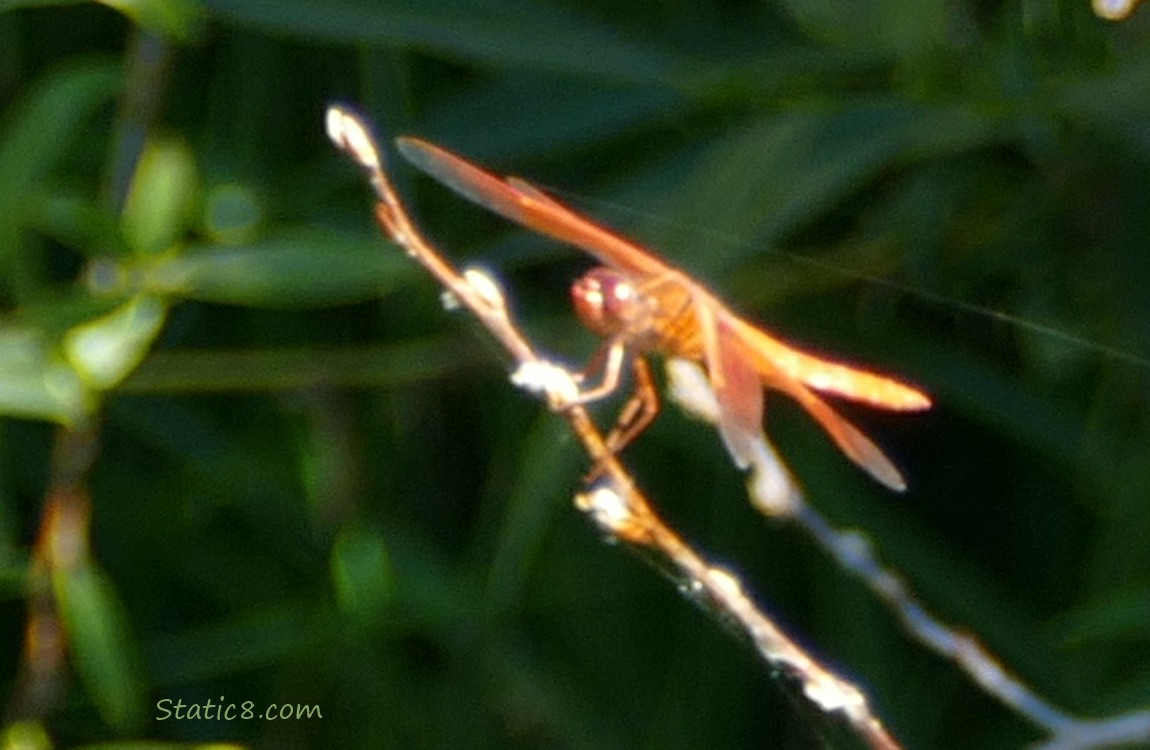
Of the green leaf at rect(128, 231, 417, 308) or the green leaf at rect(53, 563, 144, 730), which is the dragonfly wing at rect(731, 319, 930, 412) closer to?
the green leaf at rect(128, 231, 417, 308)

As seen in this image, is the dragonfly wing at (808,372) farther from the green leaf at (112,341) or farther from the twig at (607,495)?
the green leaf at (112,341)

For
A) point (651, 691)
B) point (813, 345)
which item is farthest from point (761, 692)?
point (813, 345)

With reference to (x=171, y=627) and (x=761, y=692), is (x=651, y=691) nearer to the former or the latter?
(x=761, y=692)

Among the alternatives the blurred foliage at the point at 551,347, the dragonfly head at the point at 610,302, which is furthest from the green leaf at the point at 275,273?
the dragonfly head at the point at 610,302

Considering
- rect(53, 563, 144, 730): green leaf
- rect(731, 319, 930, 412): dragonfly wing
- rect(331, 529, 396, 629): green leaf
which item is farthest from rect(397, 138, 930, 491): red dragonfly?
rect(53, 563, 144, 730): green leaf

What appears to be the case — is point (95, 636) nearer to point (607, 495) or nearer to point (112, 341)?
point (112, 341)

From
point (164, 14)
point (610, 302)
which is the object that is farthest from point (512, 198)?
point (164, 14)
